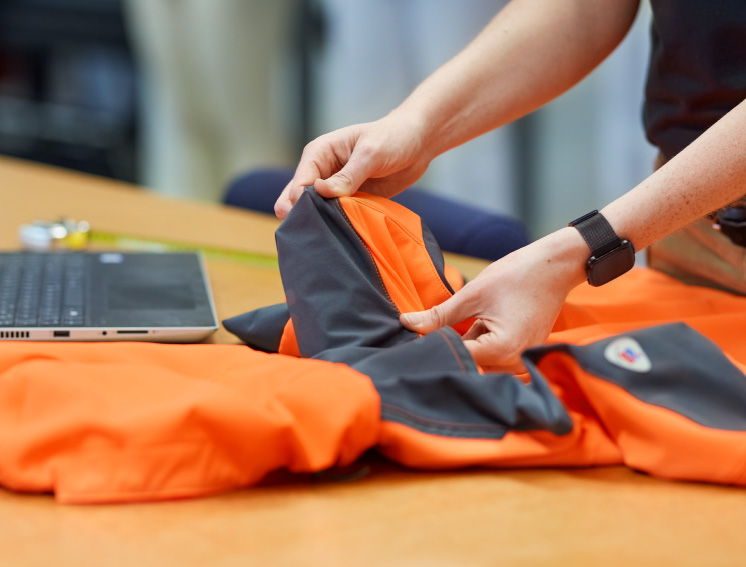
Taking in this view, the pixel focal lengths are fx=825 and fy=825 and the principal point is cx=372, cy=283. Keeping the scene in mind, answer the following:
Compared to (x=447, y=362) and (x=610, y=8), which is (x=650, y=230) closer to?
(x=447, y=362)

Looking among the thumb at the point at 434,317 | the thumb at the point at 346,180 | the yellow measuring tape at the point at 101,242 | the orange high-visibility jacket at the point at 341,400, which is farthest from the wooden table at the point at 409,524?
the yellow measuring tape at the point at 101,242

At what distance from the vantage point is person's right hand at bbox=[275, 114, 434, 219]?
0.69m

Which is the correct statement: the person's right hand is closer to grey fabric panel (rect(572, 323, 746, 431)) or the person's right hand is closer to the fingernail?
the fingernail

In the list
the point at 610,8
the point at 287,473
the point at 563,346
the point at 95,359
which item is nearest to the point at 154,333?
the point at 95,359

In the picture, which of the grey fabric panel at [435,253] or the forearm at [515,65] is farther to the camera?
the forearm at [515,65]

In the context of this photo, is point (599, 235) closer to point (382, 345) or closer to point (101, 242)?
point (382, 345)

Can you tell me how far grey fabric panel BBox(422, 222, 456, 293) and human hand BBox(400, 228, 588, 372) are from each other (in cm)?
5

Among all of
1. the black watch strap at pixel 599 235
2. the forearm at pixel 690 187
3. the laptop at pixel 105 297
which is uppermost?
the forearm at pixel 690 187

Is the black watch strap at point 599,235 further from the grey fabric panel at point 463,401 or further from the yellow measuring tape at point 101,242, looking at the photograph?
the yellow measuring tape at point 101,242

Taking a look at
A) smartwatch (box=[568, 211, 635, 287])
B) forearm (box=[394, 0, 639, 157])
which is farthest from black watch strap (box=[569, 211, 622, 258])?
forearm (box=[394, 0, 639, 157])

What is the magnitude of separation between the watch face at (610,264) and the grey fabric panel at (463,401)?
5.2 inches

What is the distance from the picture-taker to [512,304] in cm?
60

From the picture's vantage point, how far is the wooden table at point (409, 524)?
426mm

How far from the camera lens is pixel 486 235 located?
999 millimetres
